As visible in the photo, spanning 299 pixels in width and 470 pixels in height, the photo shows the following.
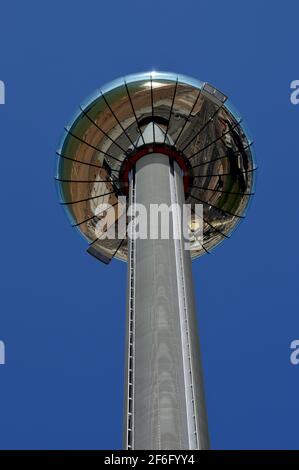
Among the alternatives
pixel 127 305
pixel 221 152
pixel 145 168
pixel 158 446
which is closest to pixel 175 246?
pixel 127 305

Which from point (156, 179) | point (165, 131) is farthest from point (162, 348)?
point (165, 131)

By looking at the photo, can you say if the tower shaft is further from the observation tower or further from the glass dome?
the glass dome

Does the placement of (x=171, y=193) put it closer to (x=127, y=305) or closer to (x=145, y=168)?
(x=145, y=168)

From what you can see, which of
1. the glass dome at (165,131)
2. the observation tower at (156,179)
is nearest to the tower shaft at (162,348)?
the observation tower at (156,179)

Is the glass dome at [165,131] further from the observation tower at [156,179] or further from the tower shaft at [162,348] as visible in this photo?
the tower shaft at [162,348]

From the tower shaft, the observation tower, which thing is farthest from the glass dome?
the tower shaft

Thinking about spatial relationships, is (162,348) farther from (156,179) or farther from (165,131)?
(165,131)
